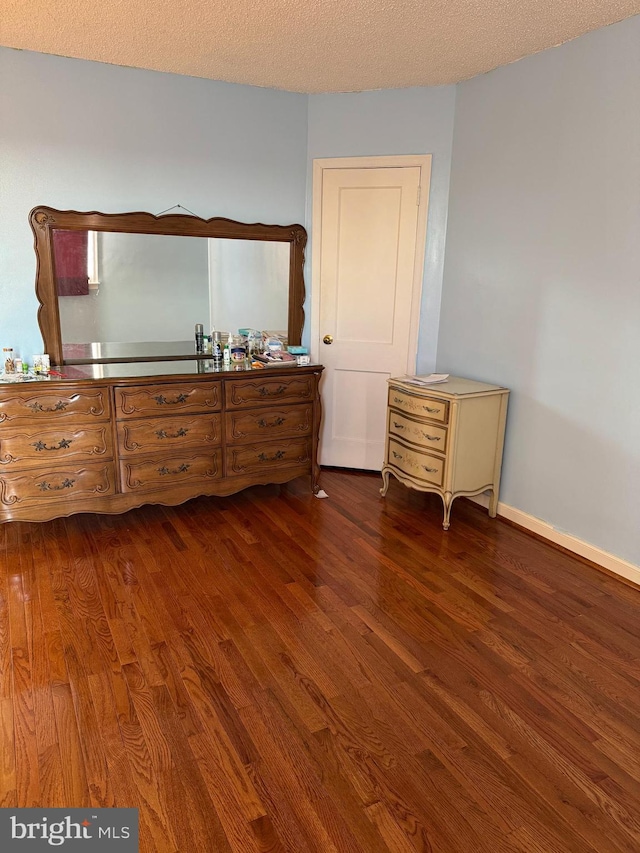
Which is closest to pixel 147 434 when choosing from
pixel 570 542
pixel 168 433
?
pixel 168 433

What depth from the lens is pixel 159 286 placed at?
143 inches

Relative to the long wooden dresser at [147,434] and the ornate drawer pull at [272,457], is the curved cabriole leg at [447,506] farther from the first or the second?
the ornate drawer pull at [272,457]

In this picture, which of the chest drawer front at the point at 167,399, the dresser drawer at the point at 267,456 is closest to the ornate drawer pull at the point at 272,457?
the dresser drawer at the point at 267,456

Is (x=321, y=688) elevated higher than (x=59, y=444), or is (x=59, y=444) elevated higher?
(x=59, y=444)

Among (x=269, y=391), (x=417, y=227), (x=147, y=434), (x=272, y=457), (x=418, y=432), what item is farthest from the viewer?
(x=417, y=227)

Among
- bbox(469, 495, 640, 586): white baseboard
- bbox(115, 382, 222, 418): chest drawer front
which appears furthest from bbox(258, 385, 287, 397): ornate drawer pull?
bbox(469, 495, 640, 586): white baseboard

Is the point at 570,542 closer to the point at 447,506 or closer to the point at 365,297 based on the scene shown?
the point at 447,506

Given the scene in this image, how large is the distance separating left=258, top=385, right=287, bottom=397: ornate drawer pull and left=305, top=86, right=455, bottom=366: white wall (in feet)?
3.76

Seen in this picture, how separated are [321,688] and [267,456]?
1791 mm

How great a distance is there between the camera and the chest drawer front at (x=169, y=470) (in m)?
3.26

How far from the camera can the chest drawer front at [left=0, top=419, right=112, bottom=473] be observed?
2951 mm

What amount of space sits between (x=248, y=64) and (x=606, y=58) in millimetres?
1867

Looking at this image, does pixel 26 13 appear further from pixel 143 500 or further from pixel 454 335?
pixel 454 335

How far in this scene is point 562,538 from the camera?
10.6 ft
